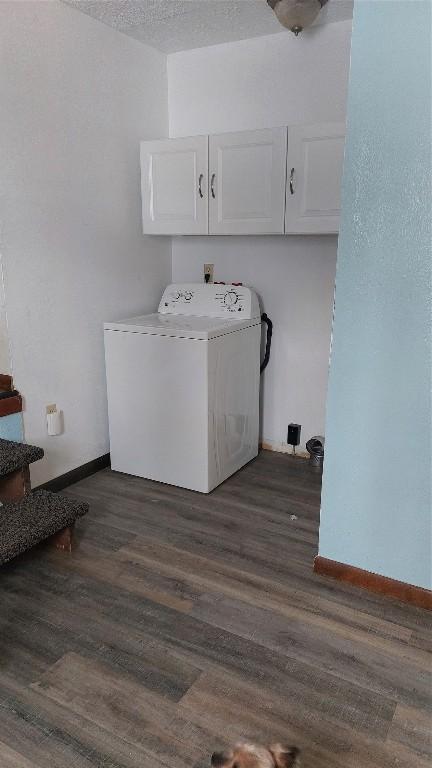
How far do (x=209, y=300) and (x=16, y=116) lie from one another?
1.34m

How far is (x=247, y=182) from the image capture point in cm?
275

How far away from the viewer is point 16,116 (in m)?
2.36

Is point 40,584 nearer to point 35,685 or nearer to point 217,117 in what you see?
point 35,685

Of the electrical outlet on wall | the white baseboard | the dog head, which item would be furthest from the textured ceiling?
the dog head

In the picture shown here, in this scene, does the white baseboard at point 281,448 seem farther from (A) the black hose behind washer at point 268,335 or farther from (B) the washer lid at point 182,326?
(B) the washer lid at point 182,326

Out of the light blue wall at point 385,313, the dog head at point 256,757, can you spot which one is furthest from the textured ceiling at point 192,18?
the dog head at point 256,757

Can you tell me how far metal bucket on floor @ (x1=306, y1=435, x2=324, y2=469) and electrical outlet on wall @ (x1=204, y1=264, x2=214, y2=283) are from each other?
1178 mm

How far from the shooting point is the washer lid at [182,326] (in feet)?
8.65

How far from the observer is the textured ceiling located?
8.18 ft

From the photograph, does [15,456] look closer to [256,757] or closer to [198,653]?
[198,653]

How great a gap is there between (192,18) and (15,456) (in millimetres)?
2280

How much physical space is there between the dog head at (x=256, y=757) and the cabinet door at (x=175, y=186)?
239cm

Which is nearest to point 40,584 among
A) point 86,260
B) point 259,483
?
point 259,483

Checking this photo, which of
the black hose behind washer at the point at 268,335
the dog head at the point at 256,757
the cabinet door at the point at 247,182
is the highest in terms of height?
the cabinet door at the point at 247,182
